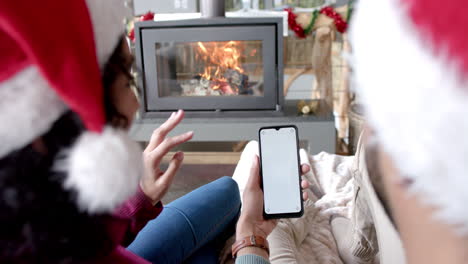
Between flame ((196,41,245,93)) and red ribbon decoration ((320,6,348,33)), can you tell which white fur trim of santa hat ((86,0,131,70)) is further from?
red ribbon decoration ((320,6,348,33))

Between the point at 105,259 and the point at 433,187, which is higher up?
the point at 433,187

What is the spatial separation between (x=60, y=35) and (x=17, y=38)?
0.03 m

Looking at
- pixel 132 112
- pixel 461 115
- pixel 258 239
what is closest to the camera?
pixel 461 115

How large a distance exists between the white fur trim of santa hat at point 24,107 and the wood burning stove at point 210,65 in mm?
1864

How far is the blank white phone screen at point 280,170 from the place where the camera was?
0.99 meters

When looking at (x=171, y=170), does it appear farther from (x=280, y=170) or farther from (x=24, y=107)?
(x=24, y=107)

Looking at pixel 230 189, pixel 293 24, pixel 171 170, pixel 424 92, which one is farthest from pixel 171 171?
pixel 293 24

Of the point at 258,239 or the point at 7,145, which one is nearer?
the point at 7,145

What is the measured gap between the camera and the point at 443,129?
316 millimetres

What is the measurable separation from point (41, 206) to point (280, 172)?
2.29ft

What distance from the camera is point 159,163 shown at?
0.83m

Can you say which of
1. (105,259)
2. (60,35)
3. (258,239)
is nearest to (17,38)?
(60,35)

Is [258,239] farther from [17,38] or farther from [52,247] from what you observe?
[17,38]

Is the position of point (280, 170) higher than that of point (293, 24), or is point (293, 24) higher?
point (293, 24)
